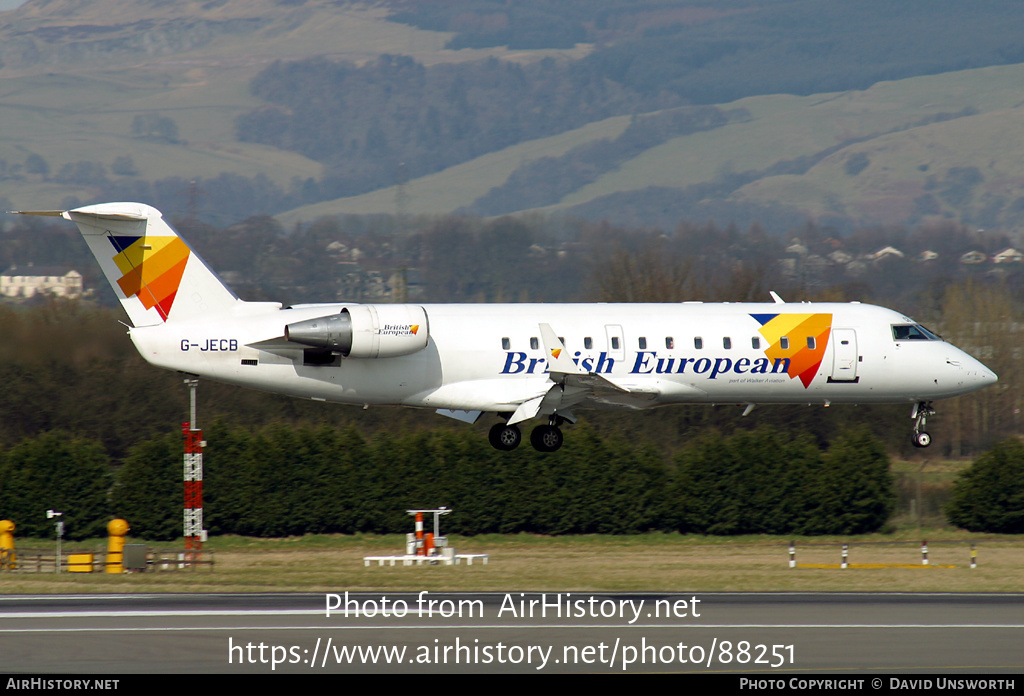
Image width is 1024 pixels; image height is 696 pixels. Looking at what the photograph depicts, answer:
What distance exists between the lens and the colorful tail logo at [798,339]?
34.6 meters

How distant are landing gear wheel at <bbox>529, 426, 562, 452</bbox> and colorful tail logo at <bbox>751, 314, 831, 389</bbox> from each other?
6.01 meters

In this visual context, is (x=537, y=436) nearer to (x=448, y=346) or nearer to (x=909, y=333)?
(x=448, y=346)

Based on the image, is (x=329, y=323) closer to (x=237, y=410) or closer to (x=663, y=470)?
(x=663, y=470)

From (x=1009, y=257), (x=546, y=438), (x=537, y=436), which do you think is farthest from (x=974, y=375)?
(x=1009, y=257)

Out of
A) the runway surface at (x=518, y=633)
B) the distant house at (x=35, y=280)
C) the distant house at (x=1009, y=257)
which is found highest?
the distant house at (x=1009, y=257)

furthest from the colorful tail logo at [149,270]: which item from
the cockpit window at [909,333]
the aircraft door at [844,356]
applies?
the cockpit window at [909,333]

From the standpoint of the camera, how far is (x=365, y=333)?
32.9m

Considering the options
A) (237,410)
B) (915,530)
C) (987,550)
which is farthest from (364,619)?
(237,410)

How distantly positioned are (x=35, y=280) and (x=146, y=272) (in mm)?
94003

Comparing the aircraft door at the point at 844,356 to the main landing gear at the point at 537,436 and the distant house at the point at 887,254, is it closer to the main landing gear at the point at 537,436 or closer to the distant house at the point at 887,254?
the main landing gear at the point at 537,436

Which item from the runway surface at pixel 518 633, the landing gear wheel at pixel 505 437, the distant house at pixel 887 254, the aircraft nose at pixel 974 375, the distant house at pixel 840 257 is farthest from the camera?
the distant house at pixel 887 254

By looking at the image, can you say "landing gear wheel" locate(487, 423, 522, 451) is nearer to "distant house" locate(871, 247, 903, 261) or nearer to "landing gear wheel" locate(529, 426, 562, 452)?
"landing gear wheel" locate(529, 426, 562, 452)

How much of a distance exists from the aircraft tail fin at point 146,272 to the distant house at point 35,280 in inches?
2395

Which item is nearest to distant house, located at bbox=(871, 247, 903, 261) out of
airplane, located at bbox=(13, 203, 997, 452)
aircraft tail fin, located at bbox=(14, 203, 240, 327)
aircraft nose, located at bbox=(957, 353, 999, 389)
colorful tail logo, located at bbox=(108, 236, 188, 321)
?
aircraft nose, located at bbox=(957, 353, 999, 389)
